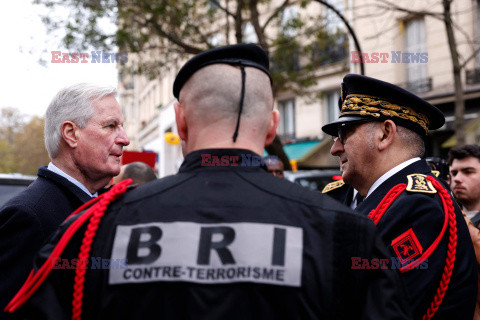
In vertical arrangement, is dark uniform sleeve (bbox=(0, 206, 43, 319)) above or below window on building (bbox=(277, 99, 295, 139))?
below

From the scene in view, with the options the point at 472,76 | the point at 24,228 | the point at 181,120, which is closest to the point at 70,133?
the point at 24,228

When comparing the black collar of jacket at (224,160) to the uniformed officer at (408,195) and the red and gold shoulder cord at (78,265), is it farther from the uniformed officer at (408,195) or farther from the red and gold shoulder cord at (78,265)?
the uniformed officer at (408,195)

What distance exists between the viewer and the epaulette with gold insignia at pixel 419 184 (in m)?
2.31

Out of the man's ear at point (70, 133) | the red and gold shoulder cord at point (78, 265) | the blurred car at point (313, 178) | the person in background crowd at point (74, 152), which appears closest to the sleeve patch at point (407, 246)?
the red and gold shoulder cord at point (78, 265)

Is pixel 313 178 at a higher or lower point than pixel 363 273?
lower

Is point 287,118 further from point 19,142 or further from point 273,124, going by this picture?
point 19,142

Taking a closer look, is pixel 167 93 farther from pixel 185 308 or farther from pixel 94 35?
pixel 185 308

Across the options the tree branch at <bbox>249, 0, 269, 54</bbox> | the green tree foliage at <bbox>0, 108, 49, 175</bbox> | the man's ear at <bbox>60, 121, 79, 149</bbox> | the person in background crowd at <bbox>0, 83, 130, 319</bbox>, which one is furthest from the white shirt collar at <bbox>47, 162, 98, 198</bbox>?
the green tree foliage at <bbox>0, 108, 49, 175</bbox>

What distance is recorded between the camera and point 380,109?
2668 mm

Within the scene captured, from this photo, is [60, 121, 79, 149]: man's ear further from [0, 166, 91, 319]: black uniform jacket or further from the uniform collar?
the uniform collar

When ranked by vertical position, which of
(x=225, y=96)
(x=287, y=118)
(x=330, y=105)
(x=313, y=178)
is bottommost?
(x=313, y=178)

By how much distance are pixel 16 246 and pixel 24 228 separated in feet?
0.30

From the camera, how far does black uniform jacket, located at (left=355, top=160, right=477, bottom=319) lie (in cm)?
213

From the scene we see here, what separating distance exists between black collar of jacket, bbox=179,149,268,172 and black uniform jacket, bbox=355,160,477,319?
0.89m
